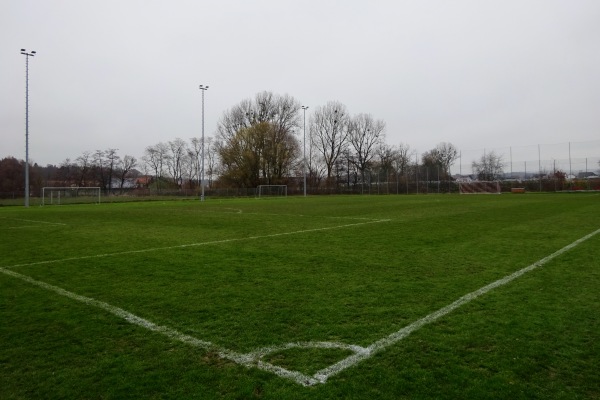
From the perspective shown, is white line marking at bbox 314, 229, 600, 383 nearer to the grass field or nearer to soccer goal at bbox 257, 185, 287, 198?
the grass field

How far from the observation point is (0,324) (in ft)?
14.3

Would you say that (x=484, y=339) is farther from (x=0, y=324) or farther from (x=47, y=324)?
(x=0, y=324)

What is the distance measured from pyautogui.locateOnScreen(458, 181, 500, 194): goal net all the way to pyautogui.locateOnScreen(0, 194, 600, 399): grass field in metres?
54.7

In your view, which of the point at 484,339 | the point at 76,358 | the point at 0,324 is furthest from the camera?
the point at 0,324

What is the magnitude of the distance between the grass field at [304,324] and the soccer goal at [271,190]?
160 feet

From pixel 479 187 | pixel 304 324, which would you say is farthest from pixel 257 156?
pixel 304 324

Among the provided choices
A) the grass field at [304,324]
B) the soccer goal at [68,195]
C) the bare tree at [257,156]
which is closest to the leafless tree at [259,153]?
the bare tree at [257,156]

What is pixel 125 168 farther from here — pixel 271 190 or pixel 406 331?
pixel 406 331

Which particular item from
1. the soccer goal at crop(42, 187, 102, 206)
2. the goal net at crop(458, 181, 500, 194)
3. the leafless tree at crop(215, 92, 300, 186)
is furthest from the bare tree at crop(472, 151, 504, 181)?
the soccer goal at crop(42, 187, 102, 206)

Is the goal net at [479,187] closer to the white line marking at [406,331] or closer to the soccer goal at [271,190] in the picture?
the soccer goal at [271,190]

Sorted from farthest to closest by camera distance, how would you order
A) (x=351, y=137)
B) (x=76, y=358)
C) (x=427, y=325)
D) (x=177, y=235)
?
(x=351, y=137) → (x=177, y=235) → (x=427, y=325) → (x=76, y=358)

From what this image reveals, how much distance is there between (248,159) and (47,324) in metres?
58.2

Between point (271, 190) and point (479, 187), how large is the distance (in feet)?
101

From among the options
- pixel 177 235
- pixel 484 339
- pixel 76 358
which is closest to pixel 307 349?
pixel 484 339
